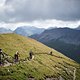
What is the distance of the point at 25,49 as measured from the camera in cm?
12850

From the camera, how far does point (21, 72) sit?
282ft

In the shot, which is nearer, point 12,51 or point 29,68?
point 29,68

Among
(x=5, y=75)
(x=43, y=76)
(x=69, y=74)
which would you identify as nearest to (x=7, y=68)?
(x=5, y=75)

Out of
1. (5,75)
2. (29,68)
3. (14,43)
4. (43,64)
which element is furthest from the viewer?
(14,43)

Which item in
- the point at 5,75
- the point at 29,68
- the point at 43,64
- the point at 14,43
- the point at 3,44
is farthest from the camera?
the point at 14,43

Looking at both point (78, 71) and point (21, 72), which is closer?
point (21, 72)

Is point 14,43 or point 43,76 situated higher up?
point 14,43

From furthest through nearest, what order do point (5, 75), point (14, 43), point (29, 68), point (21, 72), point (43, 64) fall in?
point (14, 43), point (43, 64), point (29, 68), point (21, 72), point (5, 75)

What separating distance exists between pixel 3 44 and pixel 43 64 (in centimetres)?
2541

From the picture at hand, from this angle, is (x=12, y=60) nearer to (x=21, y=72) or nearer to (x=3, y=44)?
(x=21, y=72)

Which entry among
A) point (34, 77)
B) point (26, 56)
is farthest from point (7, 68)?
point (26, 56)

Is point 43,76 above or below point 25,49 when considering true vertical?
below

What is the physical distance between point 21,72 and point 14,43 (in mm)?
48846

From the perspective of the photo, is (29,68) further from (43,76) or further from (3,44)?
(3,44)
